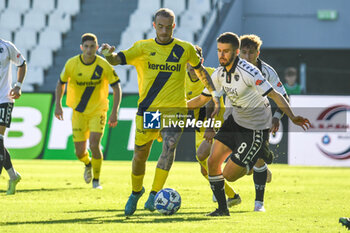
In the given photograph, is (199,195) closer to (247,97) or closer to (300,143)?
(247,97)

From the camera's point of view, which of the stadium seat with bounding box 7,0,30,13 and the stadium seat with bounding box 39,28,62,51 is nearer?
the stadium seat with bounding box 39,28,62,51

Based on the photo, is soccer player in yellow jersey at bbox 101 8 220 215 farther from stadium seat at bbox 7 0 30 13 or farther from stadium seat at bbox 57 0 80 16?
stadium seat at bbox 7 0 30 13

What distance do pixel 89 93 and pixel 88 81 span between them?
19cm

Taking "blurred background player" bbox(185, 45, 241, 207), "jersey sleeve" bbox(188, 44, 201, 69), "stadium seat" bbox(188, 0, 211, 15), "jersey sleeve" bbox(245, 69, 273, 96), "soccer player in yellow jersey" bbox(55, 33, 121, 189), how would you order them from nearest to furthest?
"jersey sleeve" bbox(245, 69, 273, 96)
"jersey sleeve" bbox(188, 44, 201, 69)
"blurred background player" bbox(185, 45, 241, 207)
"soccer player in yellow jersey" bbox(55, 33, 121, 189)
"stadium seat" bbox(188, 0, 211, 15)

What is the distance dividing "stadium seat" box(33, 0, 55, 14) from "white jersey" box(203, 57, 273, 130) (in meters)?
17.5

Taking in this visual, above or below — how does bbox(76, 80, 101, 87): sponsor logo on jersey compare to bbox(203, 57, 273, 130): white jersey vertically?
above

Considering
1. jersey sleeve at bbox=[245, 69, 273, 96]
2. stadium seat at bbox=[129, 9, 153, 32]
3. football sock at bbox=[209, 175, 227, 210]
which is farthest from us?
stadium seat at bbox=[129, 9, 153, 32]

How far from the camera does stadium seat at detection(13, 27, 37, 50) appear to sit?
936 inches

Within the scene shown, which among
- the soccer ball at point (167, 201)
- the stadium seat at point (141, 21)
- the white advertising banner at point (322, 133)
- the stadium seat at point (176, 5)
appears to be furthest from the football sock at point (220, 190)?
the stadium seat at point (176, 5)

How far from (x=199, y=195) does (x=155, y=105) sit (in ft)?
9.27

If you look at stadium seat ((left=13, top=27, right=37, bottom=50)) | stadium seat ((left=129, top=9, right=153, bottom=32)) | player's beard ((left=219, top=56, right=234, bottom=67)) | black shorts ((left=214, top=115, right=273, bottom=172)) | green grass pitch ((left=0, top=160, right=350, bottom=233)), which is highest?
stadium seat ((left=129, top=9, right=153, bottom=32))

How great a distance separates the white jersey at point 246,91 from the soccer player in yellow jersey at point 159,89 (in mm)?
176

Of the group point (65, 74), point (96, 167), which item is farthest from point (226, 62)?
point (65, 74)

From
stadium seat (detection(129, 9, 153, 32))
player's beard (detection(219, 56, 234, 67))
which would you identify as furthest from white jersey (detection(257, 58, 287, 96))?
stadium seat (detection(129, 9, 153, 32))
